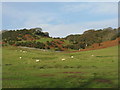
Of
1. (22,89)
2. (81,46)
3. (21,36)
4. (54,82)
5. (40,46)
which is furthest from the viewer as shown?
(21,36)

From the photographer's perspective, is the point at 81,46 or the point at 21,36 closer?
the point at 81,46

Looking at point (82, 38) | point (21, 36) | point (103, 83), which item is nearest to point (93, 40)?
point (82, 38)

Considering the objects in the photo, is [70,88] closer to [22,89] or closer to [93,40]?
[22,89]

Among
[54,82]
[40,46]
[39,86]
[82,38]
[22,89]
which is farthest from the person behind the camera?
[82,38]

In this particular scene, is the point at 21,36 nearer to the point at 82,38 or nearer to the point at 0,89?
the point at 82,38

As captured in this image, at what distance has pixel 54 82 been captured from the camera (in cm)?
1545

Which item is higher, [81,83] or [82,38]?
[82,38]

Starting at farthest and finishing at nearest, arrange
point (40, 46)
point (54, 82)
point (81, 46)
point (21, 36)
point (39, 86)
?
point (21, 36) < point (81, 46) < point (40, 46) < point (54, 82) < point (39, 86)

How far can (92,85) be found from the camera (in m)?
14.5

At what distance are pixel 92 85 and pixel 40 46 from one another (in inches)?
1999

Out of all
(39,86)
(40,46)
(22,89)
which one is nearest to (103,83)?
(39,86)

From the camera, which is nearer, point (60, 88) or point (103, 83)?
point (60, 88)

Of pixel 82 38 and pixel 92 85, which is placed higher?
pixel 82 38

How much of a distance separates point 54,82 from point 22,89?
2769 mm
